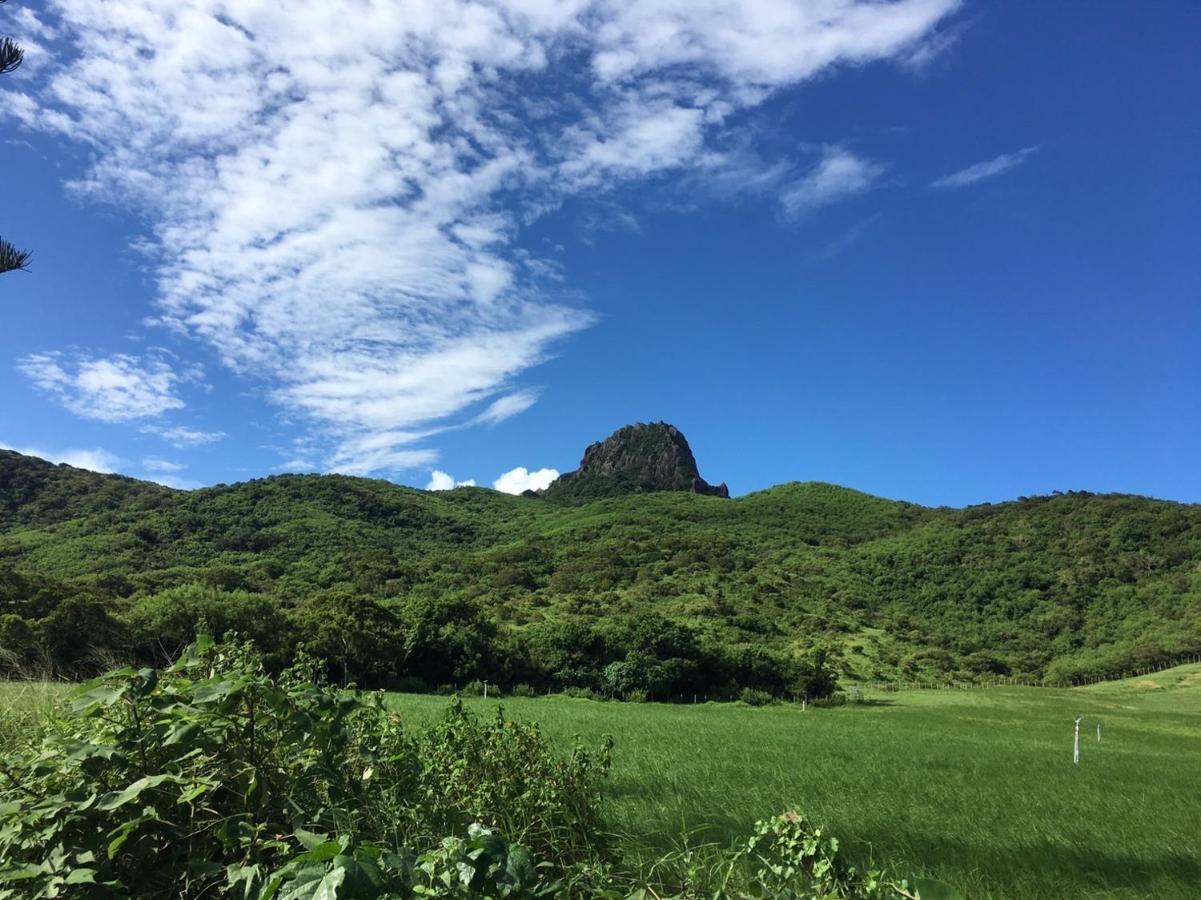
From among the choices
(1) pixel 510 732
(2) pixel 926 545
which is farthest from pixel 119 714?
(2) pixel 926 545

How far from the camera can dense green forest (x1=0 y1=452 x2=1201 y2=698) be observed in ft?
129

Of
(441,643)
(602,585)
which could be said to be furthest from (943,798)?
(602,585)

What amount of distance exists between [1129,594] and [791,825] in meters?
95.9

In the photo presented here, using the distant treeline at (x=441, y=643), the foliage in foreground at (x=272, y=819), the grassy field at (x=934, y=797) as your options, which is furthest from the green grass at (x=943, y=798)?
the distant treeline at (x=441, y=643)

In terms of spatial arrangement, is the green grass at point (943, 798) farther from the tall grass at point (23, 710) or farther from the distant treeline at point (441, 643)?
the distant treeline at point (441, 643)

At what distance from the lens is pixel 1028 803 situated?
388 inches

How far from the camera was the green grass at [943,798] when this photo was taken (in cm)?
588

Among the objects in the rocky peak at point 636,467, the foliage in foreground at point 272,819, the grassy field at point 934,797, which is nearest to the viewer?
the foliage in foreground at point 272,819

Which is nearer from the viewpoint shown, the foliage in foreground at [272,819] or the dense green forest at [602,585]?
the foliage in foreground at [272,819]

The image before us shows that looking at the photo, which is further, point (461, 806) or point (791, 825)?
point (461, 806)

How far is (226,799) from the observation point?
2.97 m

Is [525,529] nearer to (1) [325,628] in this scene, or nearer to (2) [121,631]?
(1) [325,628]

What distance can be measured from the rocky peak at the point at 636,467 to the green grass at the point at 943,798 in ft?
486

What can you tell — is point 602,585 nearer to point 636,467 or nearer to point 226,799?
point 226,799
